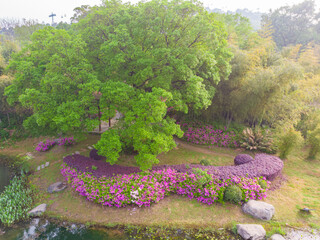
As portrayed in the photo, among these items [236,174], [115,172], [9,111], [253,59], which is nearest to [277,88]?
[253,59]

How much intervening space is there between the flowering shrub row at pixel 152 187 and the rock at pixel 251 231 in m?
1.36

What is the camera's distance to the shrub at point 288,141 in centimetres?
1141

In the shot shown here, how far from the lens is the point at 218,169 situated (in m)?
9.63

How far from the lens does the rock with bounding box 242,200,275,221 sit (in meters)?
7.62

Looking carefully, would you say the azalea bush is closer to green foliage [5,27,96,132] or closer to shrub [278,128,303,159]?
green foliage [5,27,96,132]

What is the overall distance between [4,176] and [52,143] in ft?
11.0

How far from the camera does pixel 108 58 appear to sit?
358 inches

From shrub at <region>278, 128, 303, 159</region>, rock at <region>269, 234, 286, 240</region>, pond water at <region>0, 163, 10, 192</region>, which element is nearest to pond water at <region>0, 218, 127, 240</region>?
pond water at <region>0, 163, 10, 192</region>

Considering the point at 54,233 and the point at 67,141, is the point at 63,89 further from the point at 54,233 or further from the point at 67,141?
the point at 54,233

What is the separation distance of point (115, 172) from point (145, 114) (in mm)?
3649

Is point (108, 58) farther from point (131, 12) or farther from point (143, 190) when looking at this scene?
point (143, 190)

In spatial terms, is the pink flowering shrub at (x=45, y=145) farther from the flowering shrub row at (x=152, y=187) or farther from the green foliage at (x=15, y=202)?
the flowering shrub row at (x=152, y=187)

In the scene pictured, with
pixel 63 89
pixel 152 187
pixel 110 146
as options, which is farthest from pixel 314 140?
pixel 63 89

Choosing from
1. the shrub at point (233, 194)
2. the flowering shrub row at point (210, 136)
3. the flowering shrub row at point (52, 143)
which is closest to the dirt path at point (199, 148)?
the flowering shrub row at point (210, 136)
